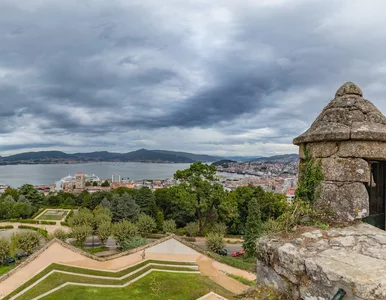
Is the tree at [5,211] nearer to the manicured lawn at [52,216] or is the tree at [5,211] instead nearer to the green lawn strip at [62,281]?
the manicured lawn at [52,216]

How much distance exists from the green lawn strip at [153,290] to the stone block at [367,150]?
333 inches

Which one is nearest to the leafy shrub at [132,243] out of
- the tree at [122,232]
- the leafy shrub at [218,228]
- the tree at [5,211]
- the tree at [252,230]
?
the tree at [122,232]

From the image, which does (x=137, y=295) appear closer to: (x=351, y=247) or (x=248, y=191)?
(x=351, y=247)

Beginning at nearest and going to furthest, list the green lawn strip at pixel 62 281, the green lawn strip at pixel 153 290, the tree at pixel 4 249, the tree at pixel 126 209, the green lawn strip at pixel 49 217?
1. the green lawn strip at pixel 153 290
2. the green lawn strip at pixel 62 281
3. the tree at pixel 4 249
4. the tree at pixel 126 209
5. the green lawn strip at pixel 49 217

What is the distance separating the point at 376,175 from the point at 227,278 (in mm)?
10624

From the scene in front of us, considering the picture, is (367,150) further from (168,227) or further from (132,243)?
(168,227)

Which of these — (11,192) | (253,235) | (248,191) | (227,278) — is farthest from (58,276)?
(11,192)

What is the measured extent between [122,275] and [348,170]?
12.5 meters

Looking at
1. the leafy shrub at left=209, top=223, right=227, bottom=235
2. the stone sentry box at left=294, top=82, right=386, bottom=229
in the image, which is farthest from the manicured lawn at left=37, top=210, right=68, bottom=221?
the stone sentry box at left=294, top=82, right=386, bottom=229

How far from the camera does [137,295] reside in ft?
36.6

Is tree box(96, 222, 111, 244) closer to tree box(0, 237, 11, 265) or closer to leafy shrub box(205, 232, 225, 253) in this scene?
tree box(0, 237, 11, 265)

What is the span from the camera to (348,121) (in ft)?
10.3

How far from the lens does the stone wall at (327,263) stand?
77.3 inches

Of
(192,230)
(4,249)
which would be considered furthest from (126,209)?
(4,249)
